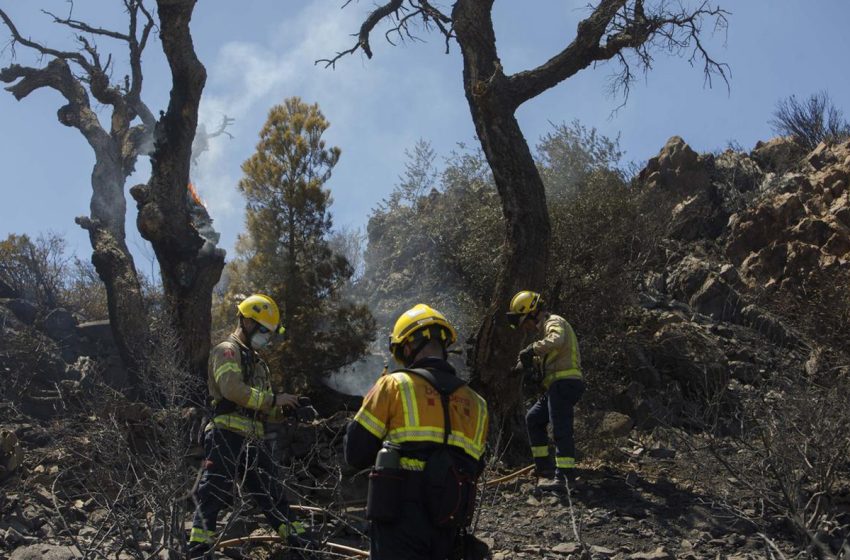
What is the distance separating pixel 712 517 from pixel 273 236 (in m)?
8.96

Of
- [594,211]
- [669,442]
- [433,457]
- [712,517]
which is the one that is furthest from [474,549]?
[594,211]

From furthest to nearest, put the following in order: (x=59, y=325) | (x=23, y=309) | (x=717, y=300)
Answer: (x=717, y=300), (x=23, y=309), (x=59, y=325)

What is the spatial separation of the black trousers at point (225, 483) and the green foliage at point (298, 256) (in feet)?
20.1

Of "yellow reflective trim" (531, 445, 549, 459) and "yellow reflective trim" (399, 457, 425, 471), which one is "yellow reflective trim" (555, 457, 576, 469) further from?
"yellow reflective trim" (399, 457, 425, 471)

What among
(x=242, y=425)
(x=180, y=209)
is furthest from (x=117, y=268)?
(x=242, y=425)

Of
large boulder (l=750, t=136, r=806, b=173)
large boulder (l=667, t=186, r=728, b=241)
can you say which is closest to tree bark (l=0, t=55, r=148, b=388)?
large boulder (l=667, t=186, r=728, b=241)

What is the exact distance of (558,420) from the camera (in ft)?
23.7

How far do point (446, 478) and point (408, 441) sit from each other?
9.3 inches

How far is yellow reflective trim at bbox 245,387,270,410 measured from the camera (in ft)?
18.1

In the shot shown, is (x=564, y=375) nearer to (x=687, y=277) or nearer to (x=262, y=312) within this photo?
(x=262, y=312)

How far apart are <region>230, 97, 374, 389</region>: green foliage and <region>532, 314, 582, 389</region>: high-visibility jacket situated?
5.23m

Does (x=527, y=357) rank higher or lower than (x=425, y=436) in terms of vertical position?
higher

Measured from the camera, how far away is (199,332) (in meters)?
10.4

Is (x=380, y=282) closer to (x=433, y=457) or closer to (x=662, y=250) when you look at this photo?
(x=662, y=250)
